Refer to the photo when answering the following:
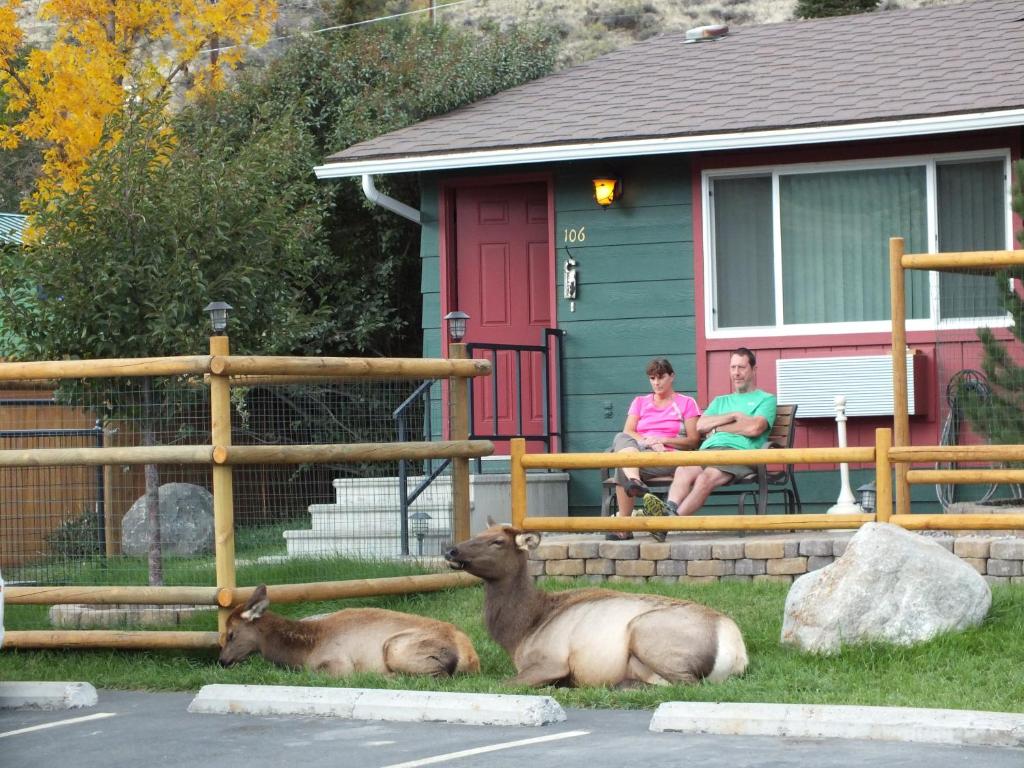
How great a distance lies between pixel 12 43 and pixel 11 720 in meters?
19.0

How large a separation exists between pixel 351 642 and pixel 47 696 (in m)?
1.46

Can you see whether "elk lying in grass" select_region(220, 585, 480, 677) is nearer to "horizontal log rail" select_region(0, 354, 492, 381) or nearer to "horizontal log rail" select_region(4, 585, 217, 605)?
"horizontal log rail" select_region(4, 585, 217, 605)

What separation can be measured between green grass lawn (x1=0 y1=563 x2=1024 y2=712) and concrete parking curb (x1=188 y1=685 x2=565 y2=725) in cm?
42

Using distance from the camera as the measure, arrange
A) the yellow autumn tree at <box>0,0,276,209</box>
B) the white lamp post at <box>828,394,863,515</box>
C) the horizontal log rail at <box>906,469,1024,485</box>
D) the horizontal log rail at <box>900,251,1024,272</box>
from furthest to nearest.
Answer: the yellow autumn tree at <box>0,0,276,209</box>
the white lamp post at <box>828,394,863,515</box>
the horizontal log rail at <box>900,251,1024,272</box>
the horizontal log rail at <box>906,469,1024,485</box>

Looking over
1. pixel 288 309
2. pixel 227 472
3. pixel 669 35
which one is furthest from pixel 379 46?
pixel 227 472

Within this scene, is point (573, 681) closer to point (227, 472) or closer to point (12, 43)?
point (227, 472)

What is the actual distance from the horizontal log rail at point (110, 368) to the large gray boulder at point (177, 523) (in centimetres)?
95

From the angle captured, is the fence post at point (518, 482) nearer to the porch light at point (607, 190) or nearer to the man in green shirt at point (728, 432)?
the man in green shirt at point (728, 432)

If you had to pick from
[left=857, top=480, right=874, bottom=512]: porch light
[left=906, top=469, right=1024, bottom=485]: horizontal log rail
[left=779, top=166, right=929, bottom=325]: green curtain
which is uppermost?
[left=779, top=166, right=929, bottom=325]: green curtain

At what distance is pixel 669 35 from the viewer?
16891 millimetres

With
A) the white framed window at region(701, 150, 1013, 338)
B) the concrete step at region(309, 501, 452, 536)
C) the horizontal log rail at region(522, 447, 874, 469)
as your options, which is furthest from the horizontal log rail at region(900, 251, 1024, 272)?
the concrete step at region(309, 501, 452, 536)

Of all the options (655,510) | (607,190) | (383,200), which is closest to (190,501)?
(655,510)

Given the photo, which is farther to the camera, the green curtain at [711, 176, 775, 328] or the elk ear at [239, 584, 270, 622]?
the green curtain at [711, 176, 775, 328]

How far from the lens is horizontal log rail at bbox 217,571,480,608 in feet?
26.8
